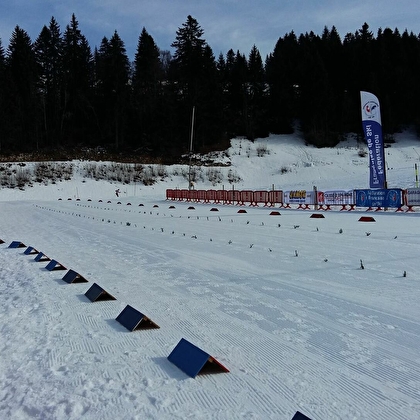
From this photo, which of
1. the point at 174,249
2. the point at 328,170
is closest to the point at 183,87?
the point at 328,170

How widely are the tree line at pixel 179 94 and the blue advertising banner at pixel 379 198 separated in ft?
150

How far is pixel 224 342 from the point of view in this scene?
14.1 feet

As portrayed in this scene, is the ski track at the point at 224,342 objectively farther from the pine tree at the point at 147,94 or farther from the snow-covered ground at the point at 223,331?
the pine tree at the point at 147,94

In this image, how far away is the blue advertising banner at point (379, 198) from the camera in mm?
21016

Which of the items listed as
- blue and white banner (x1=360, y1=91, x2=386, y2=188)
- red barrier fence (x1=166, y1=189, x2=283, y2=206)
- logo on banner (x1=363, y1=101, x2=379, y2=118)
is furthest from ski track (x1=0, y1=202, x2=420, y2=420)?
red barrier fence (x1=166, y1=189, x2=283, y2=206)

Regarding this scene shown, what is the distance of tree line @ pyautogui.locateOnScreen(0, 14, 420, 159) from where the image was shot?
225 feet

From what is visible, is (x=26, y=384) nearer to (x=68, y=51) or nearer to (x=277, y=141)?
(x=277, y=141)

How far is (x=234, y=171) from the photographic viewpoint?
5966cm

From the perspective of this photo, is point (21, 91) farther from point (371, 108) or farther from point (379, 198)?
point (379, 198)

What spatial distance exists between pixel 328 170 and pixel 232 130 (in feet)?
74.0

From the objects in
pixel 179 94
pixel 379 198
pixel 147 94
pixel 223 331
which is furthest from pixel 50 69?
pixel 223 331

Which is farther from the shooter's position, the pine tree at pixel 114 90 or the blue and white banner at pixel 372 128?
the pine tree at pixel 114 90

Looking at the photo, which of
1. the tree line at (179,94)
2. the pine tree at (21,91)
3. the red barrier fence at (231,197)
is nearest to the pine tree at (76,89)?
the tree line at (179,94)

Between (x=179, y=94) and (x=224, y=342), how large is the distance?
71142mm
